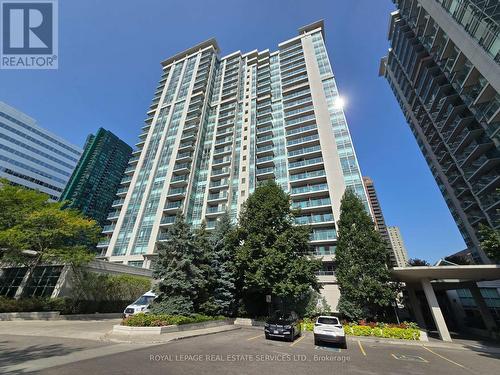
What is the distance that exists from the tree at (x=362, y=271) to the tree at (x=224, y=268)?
11271 millimetres

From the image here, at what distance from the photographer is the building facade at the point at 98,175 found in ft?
337

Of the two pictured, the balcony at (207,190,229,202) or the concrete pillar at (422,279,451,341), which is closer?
the concrete pillar at (422,279,451,341)

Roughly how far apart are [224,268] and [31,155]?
302 feet

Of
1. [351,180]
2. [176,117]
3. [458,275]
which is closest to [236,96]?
[176,117]

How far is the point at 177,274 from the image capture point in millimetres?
19016

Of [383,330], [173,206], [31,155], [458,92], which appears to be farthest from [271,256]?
[31,155]

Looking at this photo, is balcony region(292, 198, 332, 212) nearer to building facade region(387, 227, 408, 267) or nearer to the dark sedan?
the dark sedan

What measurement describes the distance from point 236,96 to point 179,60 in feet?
105

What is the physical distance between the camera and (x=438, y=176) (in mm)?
53531

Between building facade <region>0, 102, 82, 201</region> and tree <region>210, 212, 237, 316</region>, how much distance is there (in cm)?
7786

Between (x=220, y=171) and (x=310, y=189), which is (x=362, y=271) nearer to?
(x=310, y=189)

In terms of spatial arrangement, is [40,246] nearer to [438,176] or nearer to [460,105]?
[460,105]

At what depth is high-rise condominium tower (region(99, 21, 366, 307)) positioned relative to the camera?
43.3 meters

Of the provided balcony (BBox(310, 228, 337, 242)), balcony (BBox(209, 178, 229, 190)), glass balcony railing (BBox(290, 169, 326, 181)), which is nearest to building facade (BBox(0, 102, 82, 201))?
balcony (BBox(209, 178, 229, 190))
